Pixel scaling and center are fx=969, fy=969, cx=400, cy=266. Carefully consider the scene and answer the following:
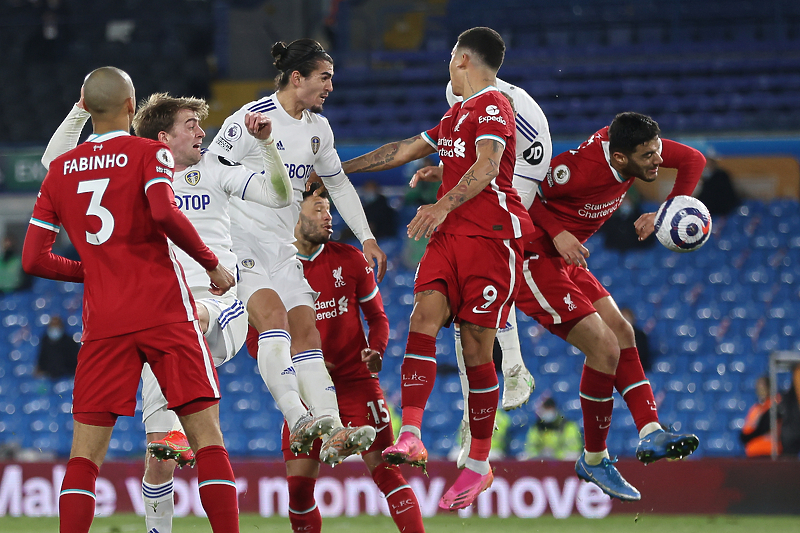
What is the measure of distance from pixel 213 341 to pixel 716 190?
9754 mm

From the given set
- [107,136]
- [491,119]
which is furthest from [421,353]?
[107,136]

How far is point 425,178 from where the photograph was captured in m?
6.09

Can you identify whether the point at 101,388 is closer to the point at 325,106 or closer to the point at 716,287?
the point at 716,287

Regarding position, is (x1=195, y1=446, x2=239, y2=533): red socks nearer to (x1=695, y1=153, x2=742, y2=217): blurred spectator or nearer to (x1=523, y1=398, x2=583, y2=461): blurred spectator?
(x1=523, y1=398, x2=583, y2=461): blurred spectator

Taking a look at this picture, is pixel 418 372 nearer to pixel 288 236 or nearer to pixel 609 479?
pixel 288 236

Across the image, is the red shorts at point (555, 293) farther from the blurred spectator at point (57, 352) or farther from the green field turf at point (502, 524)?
the blurred spectator at point (57, 352)

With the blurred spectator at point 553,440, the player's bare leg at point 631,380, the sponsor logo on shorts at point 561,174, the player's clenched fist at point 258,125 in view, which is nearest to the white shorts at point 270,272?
the player's clenched fist at point 258,125

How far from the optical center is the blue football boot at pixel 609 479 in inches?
238

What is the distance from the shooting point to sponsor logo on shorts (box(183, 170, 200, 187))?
578 cm

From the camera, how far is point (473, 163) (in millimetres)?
5336

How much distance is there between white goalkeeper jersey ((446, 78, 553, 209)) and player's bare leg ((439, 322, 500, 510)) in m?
1.14

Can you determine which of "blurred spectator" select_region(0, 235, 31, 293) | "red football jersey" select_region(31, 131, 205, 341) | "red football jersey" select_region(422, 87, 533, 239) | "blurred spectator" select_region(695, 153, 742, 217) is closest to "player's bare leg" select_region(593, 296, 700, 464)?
"red football jersey" select_region(422, 87, 533, 239)

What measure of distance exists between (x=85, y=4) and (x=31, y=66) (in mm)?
2353

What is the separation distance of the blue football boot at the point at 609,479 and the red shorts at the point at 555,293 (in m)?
0.86
